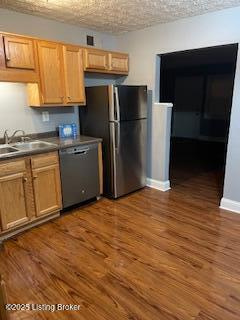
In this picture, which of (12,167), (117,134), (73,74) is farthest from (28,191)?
(73,74)

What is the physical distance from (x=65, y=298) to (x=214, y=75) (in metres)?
6.83

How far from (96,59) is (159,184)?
211cm

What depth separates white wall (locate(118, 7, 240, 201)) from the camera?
2.85 metres

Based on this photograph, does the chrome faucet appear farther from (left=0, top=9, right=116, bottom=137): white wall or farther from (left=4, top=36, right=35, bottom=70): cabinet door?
(left=4, top=36, right=35, bottom=70): cabinet door

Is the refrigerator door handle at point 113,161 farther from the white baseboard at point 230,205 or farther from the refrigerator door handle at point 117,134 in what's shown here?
the white baseboard at point 230,205

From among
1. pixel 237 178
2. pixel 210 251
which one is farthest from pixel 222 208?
pixel 210 251

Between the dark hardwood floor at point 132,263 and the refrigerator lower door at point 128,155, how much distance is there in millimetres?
398

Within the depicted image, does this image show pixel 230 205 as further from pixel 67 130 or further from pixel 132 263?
pixel 67 130

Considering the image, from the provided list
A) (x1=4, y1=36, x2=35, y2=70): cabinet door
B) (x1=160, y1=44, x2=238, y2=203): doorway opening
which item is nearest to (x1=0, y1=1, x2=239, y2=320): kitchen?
(x1=4, y1=36, x2=35, y2=70): cabinet door

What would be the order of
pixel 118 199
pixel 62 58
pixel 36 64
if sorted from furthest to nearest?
pixel 118 199, pixel 62 58, pixel 36 64

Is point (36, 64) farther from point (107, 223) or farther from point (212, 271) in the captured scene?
point (212, 271)

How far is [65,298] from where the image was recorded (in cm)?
182

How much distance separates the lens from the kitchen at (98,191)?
1895 millimetres

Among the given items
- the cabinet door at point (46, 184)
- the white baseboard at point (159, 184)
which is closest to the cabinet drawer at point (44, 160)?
the cabinet door at point (46, 184)
